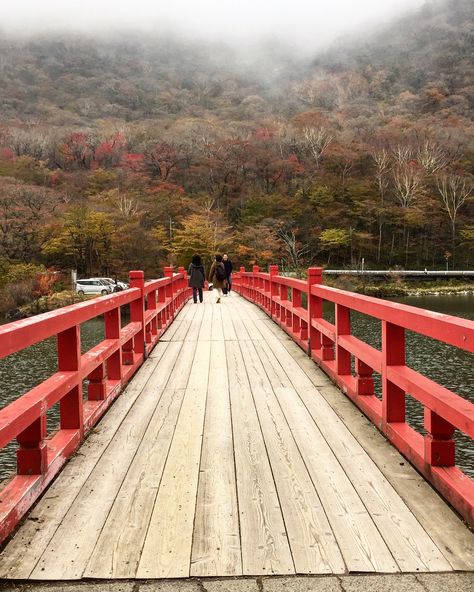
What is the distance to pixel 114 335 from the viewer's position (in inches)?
186

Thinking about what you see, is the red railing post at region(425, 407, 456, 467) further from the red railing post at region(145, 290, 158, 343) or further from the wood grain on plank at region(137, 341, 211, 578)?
the red railing post at region(145, 290, 158, 343)

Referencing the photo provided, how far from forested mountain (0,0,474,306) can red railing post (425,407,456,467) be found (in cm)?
3744

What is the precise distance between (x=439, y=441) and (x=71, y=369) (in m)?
2.19

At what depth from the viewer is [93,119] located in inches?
4232

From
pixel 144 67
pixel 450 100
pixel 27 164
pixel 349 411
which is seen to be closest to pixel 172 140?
pixel 27 164

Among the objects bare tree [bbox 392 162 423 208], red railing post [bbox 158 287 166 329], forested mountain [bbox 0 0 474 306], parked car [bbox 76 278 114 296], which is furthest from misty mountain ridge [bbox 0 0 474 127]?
red railing post [bbox 158 287 166 329]

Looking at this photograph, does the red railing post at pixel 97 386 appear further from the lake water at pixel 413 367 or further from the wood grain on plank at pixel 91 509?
the lake water at pixel 413 367

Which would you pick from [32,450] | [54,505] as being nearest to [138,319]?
[32,450]

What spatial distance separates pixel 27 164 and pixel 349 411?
6464 cm

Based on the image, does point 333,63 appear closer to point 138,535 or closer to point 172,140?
point 172,140

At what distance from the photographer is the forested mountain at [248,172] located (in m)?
42.1

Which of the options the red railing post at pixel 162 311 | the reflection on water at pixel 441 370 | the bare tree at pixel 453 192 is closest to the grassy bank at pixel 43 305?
the reflection on water at pixel 441 370

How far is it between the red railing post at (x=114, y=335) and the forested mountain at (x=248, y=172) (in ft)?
114

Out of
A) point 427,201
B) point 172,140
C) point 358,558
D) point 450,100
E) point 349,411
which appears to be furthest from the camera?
point 450,100
